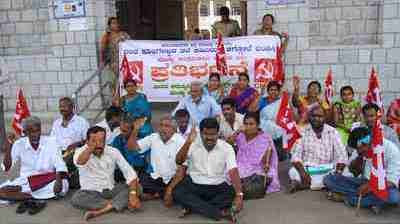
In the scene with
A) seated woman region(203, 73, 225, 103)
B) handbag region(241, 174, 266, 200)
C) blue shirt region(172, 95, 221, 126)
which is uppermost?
seated woman region(203, 73, 225, 103)

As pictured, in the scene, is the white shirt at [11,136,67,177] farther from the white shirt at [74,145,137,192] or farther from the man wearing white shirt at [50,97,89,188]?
the man wearing white shirt at [50,97,89,188]

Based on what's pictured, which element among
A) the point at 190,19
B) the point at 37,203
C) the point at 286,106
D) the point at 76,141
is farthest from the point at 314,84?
the point at 190,19

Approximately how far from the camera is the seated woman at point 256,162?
5259mm

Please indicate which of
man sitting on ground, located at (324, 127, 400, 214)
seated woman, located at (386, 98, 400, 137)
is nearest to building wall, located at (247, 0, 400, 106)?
seated woman, located at (386, 98, 400, 137)

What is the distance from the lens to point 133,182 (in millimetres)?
4867

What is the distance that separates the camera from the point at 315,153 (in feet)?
17.7

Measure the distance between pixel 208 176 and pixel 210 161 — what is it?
0.53 feet

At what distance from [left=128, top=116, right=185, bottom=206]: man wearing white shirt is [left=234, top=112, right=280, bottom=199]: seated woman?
70 cm

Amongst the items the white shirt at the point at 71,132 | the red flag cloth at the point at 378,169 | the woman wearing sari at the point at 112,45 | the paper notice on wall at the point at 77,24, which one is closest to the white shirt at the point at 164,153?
the white shirt at the point at 71,132

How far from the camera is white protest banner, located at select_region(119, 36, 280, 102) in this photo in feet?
24.6

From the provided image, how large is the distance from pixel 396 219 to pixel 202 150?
1.94 metres

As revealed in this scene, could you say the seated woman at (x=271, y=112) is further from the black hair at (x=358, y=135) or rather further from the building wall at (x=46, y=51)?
the building wall at (x=46, y=51)

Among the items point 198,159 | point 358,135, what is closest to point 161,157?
point 198,159

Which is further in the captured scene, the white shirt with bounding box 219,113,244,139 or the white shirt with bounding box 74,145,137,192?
the white shirt with bounding box 219,113,244,139
